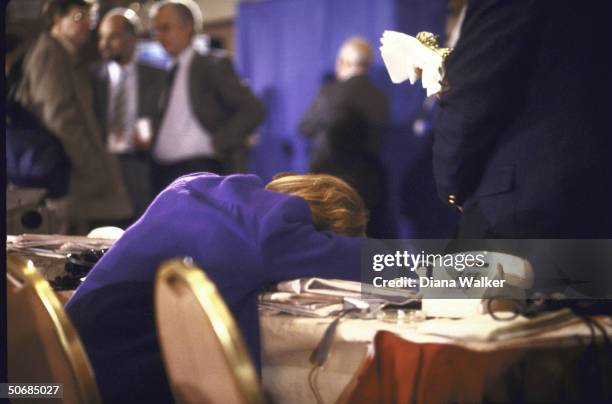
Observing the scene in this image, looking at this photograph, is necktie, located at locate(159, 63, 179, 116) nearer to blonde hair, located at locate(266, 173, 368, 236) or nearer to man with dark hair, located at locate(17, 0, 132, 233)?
man with dark hair, located at locate(17, 0, 132, 233)

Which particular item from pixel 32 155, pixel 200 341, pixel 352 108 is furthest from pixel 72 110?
pixel 200 341

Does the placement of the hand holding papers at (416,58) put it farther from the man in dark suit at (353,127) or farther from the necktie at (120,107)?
the necktie at (120,107)

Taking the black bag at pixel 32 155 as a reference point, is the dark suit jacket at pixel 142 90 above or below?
above

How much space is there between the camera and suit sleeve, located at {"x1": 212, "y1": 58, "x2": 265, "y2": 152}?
391 cm

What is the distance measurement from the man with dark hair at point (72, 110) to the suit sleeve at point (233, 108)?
1.79 ft

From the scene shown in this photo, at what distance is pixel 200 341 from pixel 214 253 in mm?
441

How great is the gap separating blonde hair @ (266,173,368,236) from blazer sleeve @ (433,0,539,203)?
0.74 ft

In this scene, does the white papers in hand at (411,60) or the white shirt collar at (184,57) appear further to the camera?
the white shirt collar at (184,57)

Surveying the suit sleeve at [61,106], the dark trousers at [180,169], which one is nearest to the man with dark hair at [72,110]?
the suit sleeve at [61,106]

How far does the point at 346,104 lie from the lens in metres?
4.30

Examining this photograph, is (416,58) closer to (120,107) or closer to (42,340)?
(42,340)

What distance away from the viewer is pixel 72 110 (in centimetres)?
339

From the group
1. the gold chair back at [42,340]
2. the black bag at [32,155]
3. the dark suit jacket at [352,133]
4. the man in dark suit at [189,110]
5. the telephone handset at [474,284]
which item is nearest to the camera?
the gold chair back at [42,340]

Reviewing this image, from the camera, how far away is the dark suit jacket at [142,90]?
4.22m
